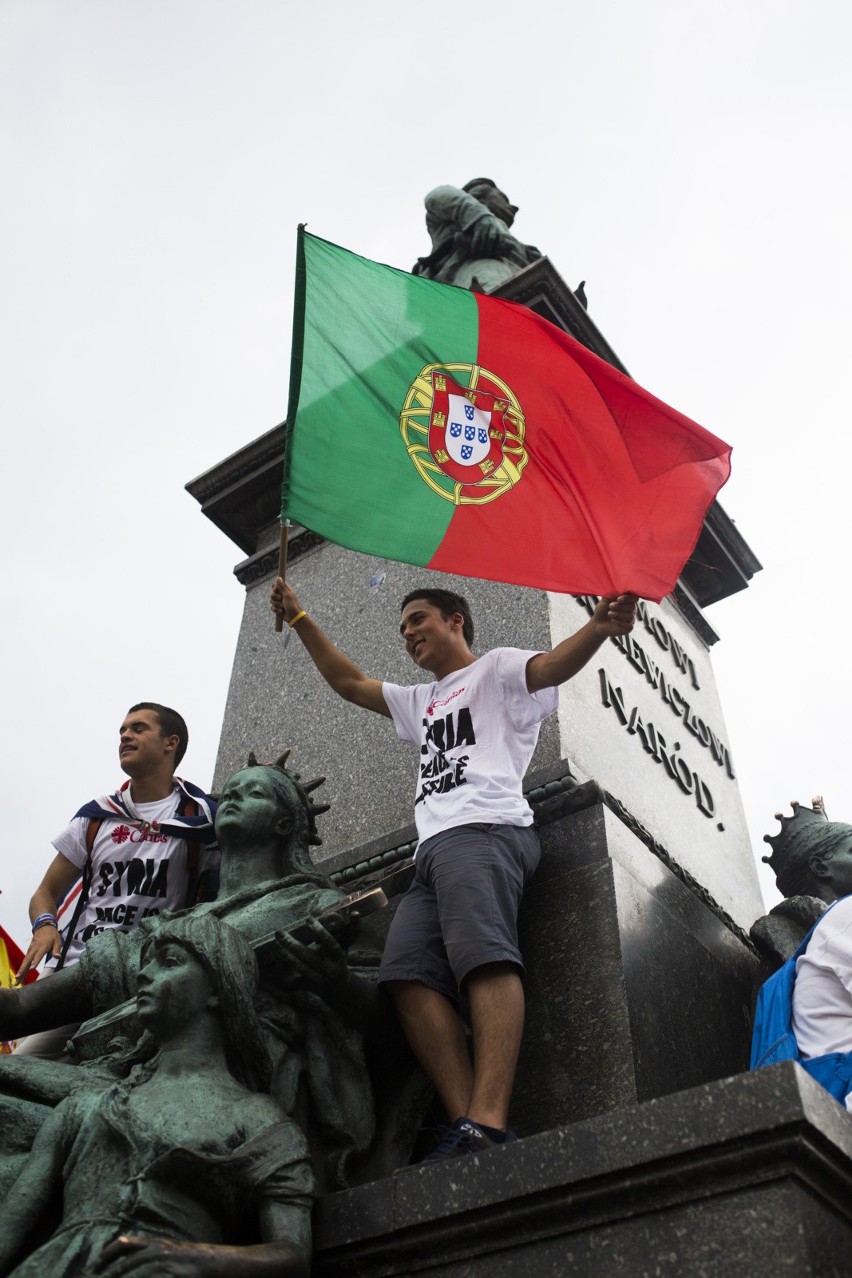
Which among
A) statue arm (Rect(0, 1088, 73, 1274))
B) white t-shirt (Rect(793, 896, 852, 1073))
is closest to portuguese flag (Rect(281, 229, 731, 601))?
white t-shirt (Rect(793, 896, 852, 1073))

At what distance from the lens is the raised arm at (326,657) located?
217 inches

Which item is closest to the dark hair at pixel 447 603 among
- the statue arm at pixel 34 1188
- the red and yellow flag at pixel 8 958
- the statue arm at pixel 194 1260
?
the statue arm at pixel 34 1188

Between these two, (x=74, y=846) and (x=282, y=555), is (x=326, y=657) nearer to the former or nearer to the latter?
(x=282, y=555)

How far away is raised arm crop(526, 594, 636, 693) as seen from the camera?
476 cm

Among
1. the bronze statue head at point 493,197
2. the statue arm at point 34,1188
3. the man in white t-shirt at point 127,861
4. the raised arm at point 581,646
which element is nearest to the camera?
the statue arm at point 34,1188

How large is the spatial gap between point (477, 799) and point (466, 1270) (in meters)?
1.68

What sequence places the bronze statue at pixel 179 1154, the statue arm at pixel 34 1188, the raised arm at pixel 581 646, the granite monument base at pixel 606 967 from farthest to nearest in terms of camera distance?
the raised arm at pixel 581 646, the granite monument base at pixel 606 967, the statue arm at pixel 34 1188, the bronze statue at pixel 179 1154

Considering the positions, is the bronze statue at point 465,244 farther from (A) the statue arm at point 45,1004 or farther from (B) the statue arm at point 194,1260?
(B) the statue arm at point 194,1260

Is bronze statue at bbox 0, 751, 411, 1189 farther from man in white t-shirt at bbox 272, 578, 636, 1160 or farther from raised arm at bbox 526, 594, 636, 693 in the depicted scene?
raised arm at bbox 526, 594, 636, 693

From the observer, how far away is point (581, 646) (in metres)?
4.75

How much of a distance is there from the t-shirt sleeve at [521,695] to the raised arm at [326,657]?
0.70m

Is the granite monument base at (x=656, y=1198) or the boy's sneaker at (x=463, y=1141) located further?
the boy's sneaker at (x=463, y=1141)

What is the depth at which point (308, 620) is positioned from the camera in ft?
18.5

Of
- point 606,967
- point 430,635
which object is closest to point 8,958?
point 430,635
